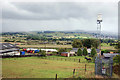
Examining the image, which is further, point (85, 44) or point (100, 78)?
point (85, 44)

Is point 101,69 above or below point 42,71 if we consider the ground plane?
above

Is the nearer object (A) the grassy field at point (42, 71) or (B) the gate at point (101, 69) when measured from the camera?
(B) the gate at point (101, 69)

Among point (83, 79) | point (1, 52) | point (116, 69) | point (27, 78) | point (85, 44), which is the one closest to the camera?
point (83, 79)

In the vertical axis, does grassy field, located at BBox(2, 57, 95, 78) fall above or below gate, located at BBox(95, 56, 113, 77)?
below

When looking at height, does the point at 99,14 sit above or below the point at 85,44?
above

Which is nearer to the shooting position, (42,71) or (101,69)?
(101,69)

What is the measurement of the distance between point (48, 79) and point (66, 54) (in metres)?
18.5

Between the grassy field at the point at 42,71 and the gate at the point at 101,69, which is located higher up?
the gate at the point at 101,69

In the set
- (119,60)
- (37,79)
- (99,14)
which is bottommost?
(37,79)

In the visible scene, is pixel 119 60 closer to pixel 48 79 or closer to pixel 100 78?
pixel 100 78

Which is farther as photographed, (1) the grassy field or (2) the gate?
(1) the grassy field

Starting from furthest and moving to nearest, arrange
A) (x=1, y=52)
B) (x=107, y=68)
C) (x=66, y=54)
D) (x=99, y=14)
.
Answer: (x=66, y=54), (x=1, y=52), (x=99, y=14), (x=107, y=68)

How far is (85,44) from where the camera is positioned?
46.8m

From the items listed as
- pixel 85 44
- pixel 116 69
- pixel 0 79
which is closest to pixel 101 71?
pixel 116 69
